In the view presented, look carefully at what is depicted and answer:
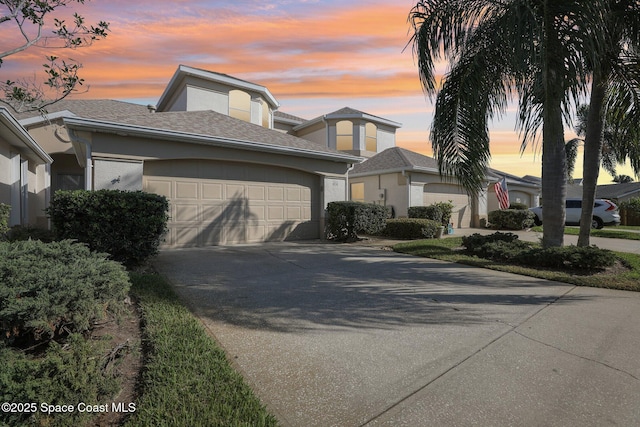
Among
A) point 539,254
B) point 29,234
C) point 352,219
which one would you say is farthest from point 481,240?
point 29,234

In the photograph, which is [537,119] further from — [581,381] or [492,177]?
[492,177]

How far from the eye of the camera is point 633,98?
792cm

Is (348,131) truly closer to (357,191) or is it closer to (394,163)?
(357,191)

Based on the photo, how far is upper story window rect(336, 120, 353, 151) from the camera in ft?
72.6

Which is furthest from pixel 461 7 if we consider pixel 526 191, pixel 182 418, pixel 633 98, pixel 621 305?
pixel 526 191

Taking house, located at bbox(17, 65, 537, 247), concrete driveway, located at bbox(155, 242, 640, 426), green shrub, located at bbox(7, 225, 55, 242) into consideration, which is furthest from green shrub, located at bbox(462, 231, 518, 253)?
green shrub, located at bbox(7, 225, 55, 242)

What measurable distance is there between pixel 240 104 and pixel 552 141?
13602 mm

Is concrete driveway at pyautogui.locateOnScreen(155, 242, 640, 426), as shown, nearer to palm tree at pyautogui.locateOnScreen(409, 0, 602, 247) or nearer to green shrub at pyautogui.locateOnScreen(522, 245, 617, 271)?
green shrub at pyautogui.locateOnScreen(522, 245, 617, 271)

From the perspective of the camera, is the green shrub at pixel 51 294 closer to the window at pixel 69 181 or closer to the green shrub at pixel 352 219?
the green shrub at pixel 352 219

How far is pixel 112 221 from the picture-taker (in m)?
6.87

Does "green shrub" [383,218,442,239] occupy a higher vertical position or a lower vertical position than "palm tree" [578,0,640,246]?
lower

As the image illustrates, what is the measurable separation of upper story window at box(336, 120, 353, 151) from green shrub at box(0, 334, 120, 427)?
20.7 m

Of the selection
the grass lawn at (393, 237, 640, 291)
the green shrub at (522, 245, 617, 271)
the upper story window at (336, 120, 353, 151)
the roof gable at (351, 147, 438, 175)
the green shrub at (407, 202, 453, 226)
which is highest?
the upper story window at (336, 120, 353, 151)

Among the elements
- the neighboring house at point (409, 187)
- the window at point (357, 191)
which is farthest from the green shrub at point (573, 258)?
the window at point (357, 191)
